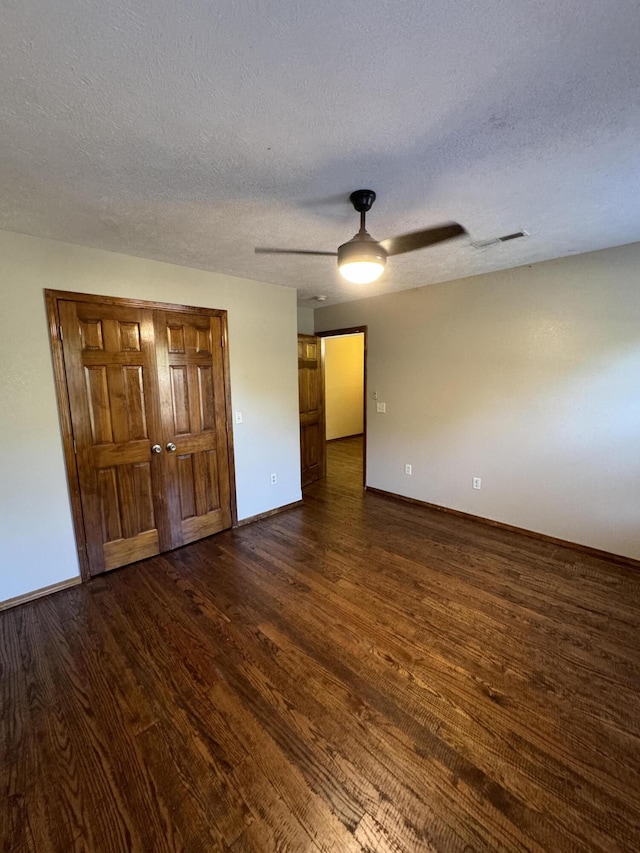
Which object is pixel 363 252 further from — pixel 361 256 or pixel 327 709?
pixel 327 709

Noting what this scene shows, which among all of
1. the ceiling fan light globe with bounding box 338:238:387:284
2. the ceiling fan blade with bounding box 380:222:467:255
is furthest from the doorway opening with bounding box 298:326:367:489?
the ceiling fan light globe with bounding box 338:238:387:284

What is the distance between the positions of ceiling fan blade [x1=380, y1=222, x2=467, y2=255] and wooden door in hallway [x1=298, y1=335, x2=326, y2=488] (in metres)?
2.85

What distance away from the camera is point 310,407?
16.2ft

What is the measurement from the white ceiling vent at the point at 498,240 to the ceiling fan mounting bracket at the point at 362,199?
111cm

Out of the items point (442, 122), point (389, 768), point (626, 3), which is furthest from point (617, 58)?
point (389, 768)

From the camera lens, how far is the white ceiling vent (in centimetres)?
244

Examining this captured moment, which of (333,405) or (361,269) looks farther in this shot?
(333,405)

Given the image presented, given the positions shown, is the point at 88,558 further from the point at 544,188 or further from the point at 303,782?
the point at 544,188

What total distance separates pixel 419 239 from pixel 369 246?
1.04 ft

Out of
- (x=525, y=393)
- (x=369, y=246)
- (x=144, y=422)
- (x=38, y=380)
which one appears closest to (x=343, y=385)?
(x=525, y=393)

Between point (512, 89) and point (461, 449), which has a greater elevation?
point (512, 89)

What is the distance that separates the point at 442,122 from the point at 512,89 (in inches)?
9.5

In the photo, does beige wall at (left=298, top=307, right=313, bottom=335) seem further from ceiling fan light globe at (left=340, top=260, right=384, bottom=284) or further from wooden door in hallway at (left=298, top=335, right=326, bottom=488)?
ceiling fan light globe at (left=340, top=260, right=384, bottom=284)

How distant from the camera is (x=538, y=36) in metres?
1.03
